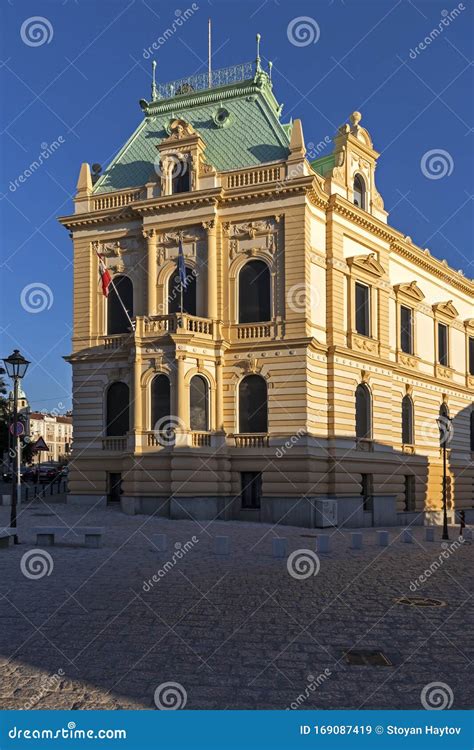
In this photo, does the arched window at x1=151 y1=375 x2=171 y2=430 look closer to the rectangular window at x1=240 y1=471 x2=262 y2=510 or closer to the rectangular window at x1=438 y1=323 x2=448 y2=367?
the rectangular window at x1=240 y1=471 x2=262 y2=510

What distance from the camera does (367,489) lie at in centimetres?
3641

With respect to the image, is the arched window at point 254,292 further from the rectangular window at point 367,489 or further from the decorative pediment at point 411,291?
the decorative pediment at point 411,291

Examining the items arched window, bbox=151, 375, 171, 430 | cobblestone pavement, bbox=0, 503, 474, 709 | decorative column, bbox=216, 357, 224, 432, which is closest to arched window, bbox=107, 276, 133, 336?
arched window, bbox=151, 375, 171, 430

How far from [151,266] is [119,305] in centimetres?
280

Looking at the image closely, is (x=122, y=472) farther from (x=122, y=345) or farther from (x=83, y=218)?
(x=83, y=218)

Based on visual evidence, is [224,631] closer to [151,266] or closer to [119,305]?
[151,266]

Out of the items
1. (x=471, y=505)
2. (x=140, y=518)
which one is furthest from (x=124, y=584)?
(x=471, y=505)

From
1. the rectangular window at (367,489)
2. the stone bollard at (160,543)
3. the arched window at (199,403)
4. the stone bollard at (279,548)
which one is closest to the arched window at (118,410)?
the arched window at (199,403)

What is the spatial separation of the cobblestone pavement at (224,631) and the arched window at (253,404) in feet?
42.8

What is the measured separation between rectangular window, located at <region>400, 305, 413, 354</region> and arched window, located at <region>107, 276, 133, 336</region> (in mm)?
Result: 15262

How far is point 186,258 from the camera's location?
1389 inches

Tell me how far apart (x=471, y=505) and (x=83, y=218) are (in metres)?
29.1

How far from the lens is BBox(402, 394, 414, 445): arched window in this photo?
4144 cm

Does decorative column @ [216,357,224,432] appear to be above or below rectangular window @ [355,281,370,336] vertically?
below
